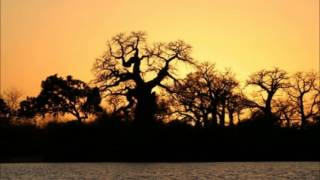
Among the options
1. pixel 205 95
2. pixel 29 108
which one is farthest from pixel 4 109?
pixel 205 95

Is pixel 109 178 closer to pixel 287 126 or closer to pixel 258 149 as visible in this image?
pixel 258 149

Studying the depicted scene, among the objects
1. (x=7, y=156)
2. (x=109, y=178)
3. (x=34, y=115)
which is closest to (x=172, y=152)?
(x=7, y=156)

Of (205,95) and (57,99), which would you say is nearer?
(205,95)

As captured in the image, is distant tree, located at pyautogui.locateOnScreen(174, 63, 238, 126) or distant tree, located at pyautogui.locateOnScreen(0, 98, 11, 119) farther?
distant tree, located at pyautogui.locateOnScreen(0, 98, 11, 119)

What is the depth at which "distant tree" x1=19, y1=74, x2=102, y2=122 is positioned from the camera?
3871 inches

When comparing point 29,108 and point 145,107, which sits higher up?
point 29,108

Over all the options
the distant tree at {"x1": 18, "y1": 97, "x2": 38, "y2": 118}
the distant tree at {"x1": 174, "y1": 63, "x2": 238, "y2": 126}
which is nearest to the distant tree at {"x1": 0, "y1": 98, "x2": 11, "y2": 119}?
the distant tree at {"x1": 18, "y1": 97, "x2": 38, "y2": 118}

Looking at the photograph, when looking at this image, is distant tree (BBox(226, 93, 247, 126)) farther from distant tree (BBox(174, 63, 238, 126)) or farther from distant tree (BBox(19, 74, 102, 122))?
distant tree (BBox(19, 74, 102, 122))

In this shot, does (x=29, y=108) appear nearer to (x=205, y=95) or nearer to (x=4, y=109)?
(x=4, y=109)

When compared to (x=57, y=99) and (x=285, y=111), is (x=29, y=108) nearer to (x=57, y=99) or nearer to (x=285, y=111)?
(x=57, y=99)

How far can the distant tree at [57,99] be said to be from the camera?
98.3m

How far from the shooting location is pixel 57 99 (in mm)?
101375

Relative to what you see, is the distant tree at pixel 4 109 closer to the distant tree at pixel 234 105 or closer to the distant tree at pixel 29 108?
the distant tree at pixel 29 108

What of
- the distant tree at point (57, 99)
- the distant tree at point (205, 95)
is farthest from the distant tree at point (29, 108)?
the distant tree at point (205, 95)
